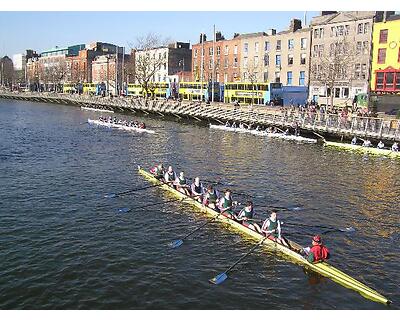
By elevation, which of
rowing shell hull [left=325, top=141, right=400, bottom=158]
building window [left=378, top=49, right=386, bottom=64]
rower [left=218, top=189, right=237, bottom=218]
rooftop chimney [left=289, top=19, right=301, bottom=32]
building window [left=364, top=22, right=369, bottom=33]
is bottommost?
rower [left=218, top=189, right=237, bottom=218]

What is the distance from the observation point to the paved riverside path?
53062mm

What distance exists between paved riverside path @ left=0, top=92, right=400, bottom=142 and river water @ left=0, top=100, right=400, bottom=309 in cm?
558

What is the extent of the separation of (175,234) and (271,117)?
46697mm

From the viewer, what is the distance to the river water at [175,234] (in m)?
18.4

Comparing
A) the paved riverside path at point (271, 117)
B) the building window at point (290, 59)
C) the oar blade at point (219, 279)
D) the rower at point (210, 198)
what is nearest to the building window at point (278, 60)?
the building window at point (290, 59)

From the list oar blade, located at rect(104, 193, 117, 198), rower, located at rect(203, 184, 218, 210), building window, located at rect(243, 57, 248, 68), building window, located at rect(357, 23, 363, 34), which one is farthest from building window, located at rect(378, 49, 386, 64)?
oar blade, located at rect(104, 193, 117, 198)

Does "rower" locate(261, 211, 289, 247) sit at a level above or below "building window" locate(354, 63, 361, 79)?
below

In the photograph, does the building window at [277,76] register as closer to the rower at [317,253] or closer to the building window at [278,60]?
the building window at [278,60]

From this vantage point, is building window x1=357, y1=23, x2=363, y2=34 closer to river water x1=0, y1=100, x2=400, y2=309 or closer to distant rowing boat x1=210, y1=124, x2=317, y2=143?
distant rowing boat x1=210, y1=124, x2=317, y2=143

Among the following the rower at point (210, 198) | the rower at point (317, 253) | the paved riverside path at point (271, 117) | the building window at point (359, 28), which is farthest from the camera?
the building window at point (359, 28)

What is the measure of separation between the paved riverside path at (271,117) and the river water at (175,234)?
558 cm

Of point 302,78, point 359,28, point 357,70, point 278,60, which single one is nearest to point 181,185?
point 357,70

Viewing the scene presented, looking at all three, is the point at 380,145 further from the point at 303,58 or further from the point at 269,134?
the point at 303,58
